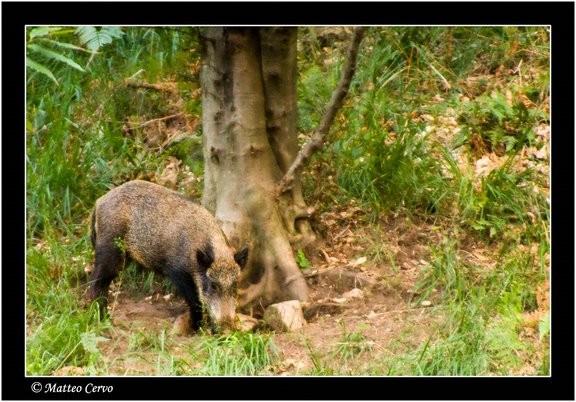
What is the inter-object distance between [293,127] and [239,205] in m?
0.87

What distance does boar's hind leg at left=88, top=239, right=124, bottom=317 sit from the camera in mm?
7402

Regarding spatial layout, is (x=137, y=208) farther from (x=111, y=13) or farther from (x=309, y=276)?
(x=111, y=13)

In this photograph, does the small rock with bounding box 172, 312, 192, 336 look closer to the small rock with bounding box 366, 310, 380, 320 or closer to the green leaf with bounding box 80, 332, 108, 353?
the green leaf with bounding box 80, 332, 108, 353

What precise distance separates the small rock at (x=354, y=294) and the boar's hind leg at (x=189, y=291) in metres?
1.23

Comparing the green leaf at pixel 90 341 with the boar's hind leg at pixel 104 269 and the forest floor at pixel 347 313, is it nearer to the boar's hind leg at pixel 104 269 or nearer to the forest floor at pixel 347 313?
the forest floor at pixel 347 313

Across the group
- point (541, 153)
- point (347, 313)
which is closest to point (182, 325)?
point (347, 313)

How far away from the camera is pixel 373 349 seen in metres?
6.21

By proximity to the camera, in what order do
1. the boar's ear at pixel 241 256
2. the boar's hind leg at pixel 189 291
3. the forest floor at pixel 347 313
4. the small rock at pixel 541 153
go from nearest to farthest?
the forest floor at pixel 347 313 → the boar's ear at pixel 241 256 → the boar's hind leg at pixel 189 291 → the small rock at pixel 541 153

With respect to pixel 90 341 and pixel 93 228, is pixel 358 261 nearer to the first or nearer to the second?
pixel 93 228

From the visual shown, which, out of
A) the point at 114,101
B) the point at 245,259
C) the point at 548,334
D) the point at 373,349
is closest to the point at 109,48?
the point at 114,101

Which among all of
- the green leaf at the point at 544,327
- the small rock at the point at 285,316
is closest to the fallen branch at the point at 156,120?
the small rock at the point at 285,316

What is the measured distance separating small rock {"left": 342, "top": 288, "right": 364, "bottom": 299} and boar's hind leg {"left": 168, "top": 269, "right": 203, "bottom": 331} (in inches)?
48.5

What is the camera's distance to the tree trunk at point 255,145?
7.11 m

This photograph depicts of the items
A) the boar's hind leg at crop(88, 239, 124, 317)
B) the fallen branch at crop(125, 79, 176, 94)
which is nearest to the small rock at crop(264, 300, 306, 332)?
the boar's hind leg at crop(88, 239, 124, 317)
